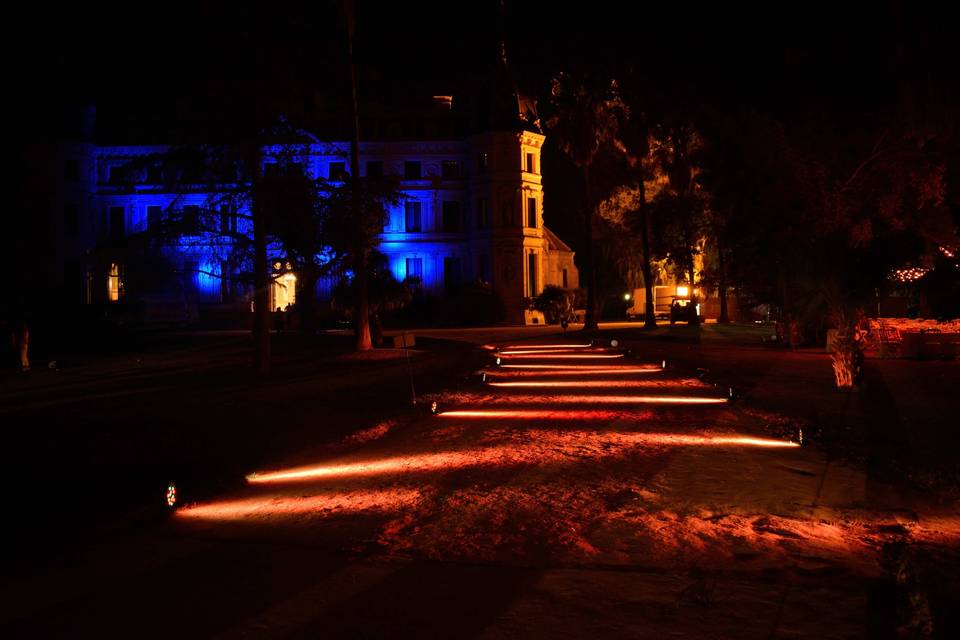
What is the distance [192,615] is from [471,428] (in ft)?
25.4

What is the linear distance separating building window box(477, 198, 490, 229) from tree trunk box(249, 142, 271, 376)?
3363 centimetres

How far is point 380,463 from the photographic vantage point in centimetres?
1019

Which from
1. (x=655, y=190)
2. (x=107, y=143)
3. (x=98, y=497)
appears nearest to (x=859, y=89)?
(x=98, y=497)

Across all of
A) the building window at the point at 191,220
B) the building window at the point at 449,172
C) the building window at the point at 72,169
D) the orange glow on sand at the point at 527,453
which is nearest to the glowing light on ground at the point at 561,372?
the building window at the point at 191,220

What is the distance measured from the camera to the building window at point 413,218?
56.3 m

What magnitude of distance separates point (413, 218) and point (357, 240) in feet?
115

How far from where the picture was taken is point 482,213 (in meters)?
54.6

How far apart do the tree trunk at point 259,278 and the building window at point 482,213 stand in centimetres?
3363

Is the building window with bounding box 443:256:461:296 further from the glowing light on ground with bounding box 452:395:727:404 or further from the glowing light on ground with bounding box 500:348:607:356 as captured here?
the glowing light on ground with bounding box 452:395:727:404

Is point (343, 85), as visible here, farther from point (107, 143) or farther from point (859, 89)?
point (107, 143)

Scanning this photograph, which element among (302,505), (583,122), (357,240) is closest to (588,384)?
(357,240)

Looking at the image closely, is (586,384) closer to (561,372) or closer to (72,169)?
(561,372)

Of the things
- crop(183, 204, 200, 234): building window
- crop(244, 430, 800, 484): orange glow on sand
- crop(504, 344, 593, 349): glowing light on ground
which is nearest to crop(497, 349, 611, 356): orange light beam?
crop(504, 344, 593, 349): glowing light on ground

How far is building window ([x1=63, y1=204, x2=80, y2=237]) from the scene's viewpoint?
5072cm
